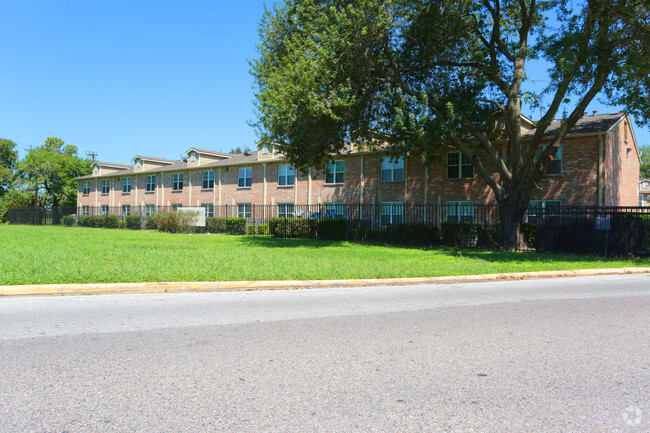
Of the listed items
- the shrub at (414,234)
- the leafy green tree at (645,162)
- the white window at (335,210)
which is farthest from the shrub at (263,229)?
the leafy green tree at (645,162)

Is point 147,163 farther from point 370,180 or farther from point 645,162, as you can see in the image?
Answer: point 645,162

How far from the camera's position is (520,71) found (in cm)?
1889

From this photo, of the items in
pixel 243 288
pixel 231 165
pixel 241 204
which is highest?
pixel 231 165

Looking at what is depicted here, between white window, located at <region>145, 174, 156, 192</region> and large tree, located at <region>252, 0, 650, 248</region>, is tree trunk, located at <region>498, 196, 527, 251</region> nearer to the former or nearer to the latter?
large tree, located at <region>252, 0, 650, 248</region>

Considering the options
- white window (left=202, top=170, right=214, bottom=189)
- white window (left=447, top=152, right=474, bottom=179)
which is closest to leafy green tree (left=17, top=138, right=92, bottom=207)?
white window (left=202, top=170, right=214, bottom=189)

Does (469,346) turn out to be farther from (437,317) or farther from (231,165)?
(231,165)

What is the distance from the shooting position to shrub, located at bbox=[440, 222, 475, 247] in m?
21.5

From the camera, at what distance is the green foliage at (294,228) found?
26906 mm

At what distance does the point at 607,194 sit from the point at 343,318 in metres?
20.8

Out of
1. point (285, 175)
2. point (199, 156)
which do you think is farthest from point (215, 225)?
point (199, 156)

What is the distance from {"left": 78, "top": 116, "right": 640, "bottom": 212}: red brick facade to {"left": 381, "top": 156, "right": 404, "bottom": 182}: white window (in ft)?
0.88

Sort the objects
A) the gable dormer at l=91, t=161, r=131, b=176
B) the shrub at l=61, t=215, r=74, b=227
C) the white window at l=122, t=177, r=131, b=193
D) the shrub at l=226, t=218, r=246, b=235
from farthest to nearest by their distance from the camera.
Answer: the gable dormer at l=91, t=161, r=131, b=176
the shrub at l=61, t=215, r=74, b=227
the white window at l=122, t=177, r=131, b=193
the shrub at l=226, t=218, r=246, b=235

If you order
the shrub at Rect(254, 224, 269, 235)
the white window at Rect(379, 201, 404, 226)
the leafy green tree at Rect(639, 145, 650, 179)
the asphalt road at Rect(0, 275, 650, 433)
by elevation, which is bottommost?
the asphalt road at Rect(0, 275, 650, 433)

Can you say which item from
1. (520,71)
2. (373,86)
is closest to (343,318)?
(373,86)
